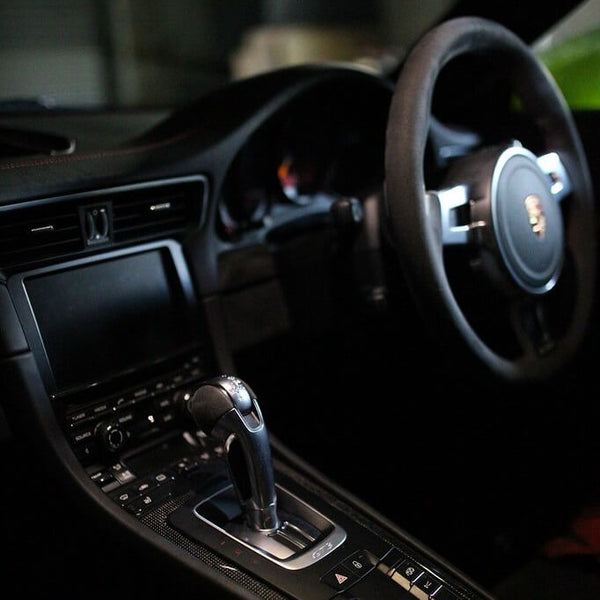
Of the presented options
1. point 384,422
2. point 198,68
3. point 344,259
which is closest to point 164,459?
point 344,259

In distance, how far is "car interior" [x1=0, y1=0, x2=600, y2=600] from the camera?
100 cm

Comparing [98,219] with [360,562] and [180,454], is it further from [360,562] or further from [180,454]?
[360,562]

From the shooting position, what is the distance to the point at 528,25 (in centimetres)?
154

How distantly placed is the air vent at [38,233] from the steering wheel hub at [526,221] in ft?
1.82

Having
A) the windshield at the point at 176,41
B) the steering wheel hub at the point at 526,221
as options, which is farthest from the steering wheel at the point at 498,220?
the windshield at the point at 176,41

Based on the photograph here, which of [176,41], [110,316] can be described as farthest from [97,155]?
[176,41]

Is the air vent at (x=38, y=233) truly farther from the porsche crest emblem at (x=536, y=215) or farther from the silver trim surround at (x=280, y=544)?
the porsche crest emblem at (x=536, y=215)

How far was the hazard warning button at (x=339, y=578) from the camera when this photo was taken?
94cm

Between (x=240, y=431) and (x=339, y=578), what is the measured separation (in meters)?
0.21

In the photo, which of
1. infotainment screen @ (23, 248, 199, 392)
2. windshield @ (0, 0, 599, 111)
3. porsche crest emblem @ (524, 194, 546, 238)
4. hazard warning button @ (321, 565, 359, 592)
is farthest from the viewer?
windshield @ (0, 0, 599, 111)

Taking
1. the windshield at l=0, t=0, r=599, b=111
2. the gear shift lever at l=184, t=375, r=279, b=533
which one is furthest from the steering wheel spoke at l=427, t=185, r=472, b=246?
the windshield at l=0, t=0, r=599, b=111

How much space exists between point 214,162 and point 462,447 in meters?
0.76

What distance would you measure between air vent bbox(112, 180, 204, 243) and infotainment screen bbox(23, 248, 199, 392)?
3cm

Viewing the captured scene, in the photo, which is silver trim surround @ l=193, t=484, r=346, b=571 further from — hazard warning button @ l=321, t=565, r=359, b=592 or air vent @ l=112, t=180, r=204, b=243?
air vent @ l=112, t=180, r=204, b=243
